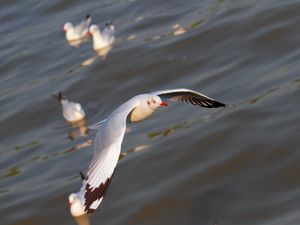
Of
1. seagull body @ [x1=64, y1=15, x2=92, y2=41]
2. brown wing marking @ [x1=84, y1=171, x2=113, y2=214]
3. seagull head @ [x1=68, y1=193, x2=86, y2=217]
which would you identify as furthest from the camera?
seagull body @ [x1=64, y1=15, x2=92, y2=41]

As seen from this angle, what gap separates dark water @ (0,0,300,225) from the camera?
10.6 meters

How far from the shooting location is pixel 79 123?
13328mm

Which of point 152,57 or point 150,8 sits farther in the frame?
point 150,8

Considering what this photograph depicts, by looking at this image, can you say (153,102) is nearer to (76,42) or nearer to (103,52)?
(103,52)

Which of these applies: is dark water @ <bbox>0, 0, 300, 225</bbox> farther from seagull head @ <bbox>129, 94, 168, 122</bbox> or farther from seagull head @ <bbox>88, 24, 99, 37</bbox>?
seagull head @ <bbox>129, 94, 168, 122</bbox>

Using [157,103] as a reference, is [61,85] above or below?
below

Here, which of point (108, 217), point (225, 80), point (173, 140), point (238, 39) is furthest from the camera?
point (238, 39)

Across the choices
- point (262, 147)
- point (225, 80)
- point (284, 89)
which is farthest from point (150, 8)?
point (262, 147)

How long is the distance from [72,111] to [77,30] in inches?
152

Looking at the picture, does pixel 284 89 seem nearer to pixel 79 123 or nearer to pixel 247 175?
pixel 247 175

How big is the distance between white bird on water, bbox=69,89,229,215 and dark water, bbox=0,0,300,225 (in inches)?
45.1

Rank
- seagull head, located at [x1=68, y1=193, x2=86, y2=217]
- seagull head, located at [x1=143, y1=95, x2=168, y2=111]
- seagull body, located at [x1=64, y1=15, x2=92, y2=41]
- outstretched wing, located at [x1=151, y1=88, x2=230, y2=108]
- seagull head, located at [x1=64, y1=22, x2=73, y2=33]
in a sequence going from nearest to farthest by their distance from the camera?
1. seagull head, located at [x1=143, y1=95, x2=168, y2=111]
2. outstretched wing, located at [x1=151, y1=88, x2=230, y2=108]
3. seagull head, located at [x1=68, y1=193, x2=86, y2=217]
4. seagull body, located at [x1=64, y1=15, x2=92, y2=41]
5. seagull head, located at [x1=64, y1=22, x2=73, y2=33]

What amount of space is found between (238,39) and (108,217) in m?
4.86

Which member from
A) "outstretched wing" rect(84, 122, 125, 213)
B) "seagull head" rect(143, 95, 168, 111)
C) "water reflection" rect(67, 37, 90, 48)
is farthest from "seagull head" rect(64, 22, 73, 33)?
"outstretched wing" rect(84, 122, 125, 213)
